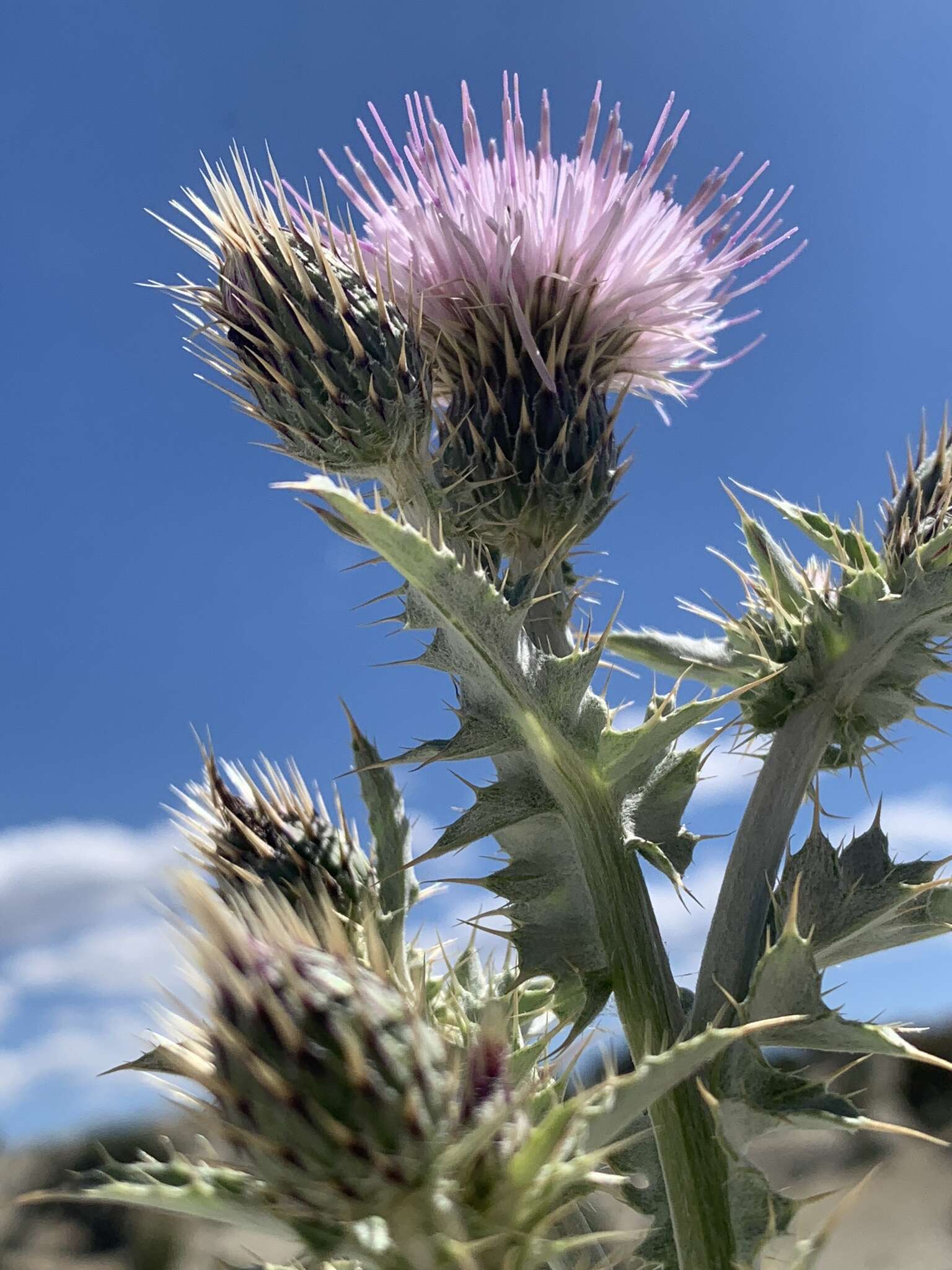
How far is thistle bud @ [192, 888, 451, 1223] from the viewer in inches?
57.9

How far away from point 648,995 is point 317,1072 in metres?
1.01

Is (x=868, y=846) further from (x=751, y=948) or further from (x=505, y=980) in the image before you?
(x=505, y=980)

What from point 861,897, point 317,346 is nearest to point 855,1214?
point 861,897

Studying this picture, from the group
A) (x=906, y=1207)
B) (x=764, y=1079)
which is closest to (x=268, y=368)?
(x=764, y=1079)

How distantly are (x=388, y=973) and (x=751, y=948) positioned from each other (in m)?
1.06

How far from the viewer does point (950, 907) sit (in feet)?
8.33

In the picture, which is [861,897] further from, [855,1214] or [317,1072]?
[855,1214]

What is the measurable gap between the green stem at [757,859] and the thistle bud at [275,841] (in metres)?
0.94

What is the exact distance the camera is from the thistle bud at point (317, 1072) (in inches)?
57.9

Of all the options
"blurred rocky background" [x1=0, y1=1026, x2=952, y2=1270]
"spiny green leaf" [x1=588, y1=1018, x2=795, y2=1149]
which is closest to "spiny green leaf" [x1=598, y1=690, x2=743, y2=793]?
"spiny green leaf" [x1=588, y1=1018, x2=795, y2=1149]

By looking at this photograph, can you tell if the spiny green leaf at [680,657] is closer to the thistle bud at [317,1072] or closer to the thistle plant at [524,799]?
the thistle plant at [524,799]

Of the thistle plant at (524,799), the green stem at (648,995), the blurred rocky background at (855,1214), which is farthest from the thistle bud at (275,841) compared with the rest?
the blurred rocky background at (855,1214)

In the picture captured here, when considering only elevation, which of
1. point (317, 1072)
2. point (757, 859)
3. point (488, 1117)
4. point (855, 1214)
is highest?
point (757, 859)

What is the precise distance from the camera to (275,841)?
9.25 ft
